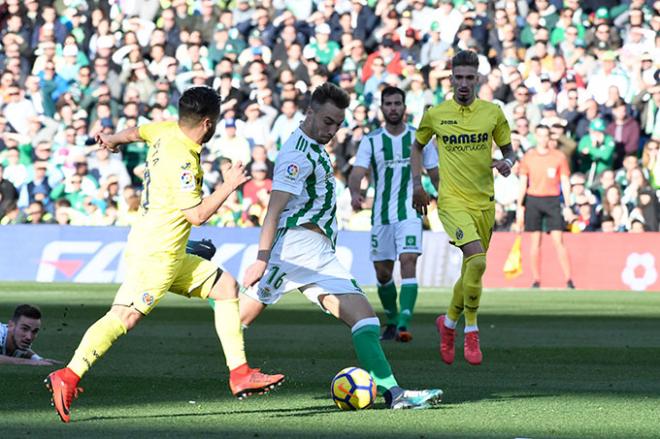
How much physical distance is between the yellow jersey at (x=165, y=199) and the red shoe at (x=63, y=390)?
79cm

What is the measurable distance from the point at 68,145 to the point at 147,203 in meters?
19.5

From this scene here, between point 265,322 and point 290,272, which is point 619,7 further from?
point 290,272

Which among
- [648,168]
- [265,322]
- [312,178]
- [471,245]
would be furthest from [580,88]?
[312,178]

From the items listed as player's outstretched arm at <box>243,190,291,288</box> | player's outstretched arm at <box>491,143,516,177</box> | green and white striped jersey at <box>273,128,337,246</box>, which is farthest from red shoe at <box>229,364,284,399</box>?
player's outstretched arm at <box>491,143,516,177</box>

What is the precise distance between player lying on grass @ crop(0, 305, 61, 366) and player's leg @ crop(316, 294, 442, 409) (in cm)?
269

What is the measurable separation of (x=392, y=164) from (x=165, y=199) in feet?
21.2

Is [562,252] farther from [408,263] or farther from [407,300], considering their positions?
[407,300]

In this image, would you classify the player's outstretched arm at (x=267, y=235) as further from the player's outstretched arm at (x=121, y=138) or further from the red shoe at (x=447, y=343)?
the red shoe at (x=447, y=343)

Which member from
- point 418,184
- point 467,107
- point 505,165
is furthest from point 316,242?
point 467,107

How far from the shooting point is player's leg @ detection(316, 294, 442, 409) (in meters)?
8.62

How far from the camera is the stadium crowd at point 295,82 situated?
981 inches

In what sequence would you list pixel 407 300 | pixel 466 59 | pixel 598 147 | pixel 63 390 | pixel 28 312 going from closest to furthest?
pixel 63 390
pixel 28 312
pixel 466 59
pixel 407 300
pixel 598 147

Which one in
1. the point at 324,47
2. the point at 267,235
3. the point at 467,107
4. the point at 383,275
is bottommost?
the point at 383,275

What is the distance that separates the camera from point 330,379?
1041 centimetres
